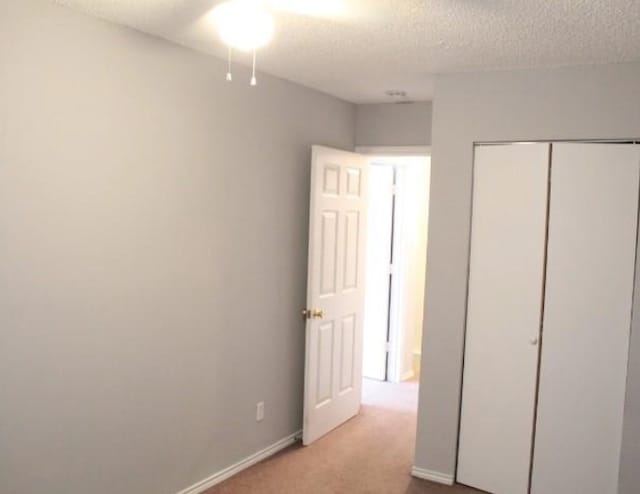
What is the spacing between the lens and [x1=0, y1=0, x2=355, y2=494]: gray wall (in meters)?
2.37

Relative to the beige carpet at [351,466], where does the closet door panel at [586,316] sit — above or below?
above

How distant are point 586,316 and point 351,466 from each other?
165cm

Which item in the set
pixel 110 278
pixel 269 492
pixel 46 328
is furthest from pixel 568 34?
pixel 269 492

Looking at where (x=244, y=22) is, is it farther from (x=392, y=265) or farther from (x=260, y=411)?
(x=392, y=265)

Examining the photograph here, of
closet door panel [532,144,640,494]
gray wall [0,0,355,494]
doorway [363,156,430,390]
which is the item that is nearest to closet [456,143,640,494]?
closet door panel [532,144,640,494]

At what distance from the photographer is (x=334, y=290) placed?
4.17m

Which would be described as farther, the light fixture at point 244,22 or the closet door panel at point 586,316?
the closet door panel at point 586,316

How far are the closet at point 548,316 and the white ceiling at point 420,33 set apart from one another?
0.54 metres

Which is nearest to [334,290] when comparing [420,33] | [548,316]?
[548,316]

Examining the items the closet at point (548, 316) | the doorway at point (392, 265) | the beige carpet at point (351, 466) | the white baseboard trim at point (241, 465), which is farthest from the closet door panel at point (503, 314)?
the doorway at point (392, 265)

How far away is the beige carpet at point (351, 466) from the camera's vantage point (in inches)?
135

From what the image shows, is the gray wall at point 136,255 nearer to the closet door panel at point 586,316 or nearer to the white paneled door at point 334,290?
the white paneled door at point 334,290

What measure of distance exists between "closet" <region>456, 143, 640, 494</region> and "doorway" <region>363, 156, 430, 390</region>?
208cm

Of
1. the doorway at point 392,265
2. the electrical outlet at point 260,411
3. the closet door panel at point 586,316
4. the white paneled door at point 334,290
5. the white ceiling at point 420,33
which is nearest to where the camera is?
the white ceiling at point 420,33
